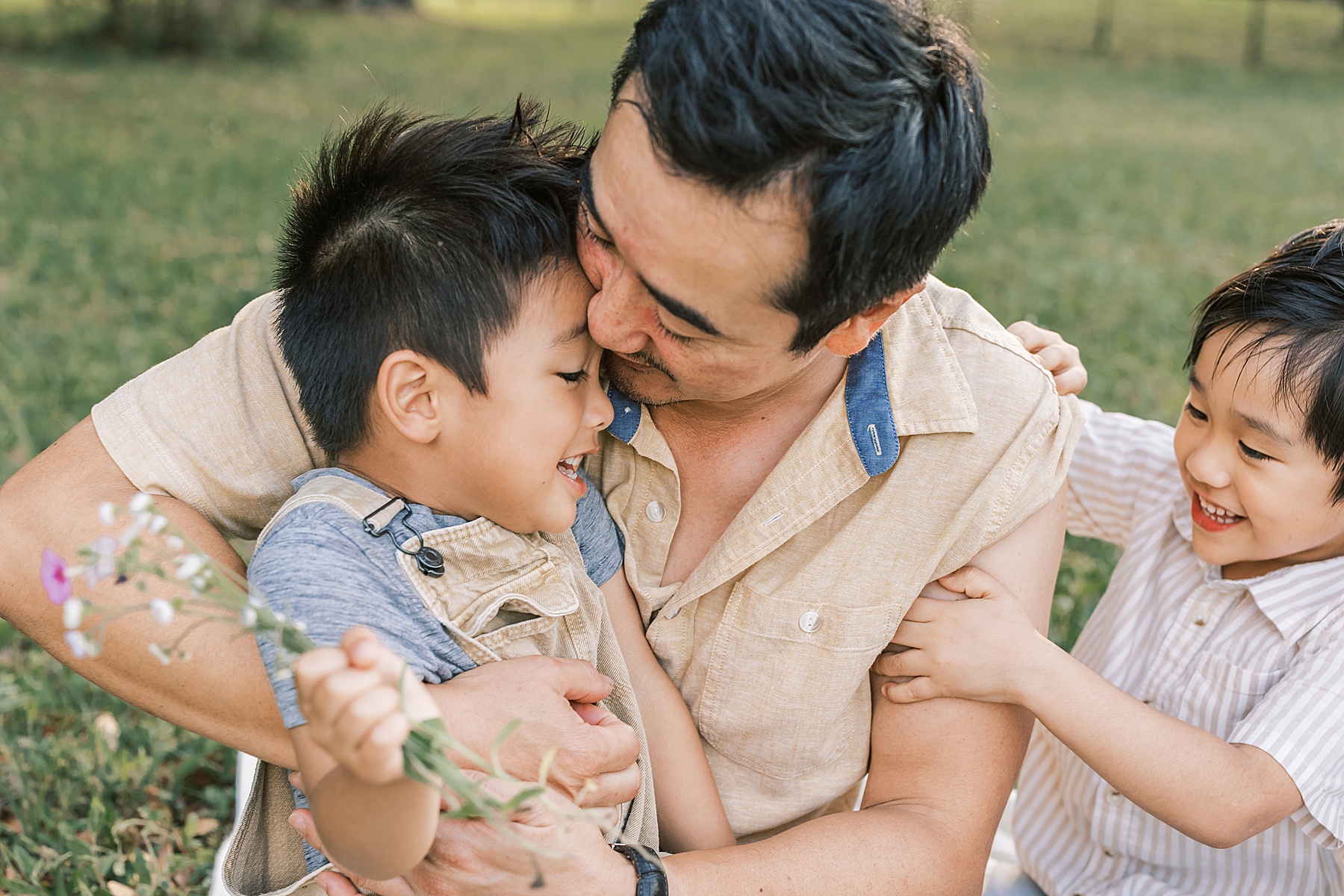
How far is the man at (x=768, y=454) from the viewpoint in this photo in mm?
1729

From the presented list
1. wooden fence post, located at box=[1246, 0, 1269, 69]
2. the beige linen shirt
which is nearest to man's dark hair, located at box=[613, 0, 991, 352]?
the beige linen shirt

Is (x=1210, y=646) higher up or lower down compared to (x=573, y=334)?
lower down

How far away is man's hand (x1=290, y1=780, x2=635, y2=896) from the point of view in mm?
1717

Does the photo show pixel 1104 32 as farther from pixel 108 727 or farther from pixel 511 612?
pixel 511 612

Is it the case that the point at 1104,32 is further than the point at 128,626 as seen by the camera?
Yes

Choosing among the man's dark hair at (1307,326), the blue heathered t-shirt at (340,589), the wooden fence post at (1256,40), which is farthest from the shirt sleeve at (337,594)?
the wooden fence post at (1256,40)

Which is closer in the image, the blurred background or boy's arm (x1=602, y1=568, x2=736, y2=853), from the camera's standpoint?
boy's arm (x1=602, y1=568, x2=736, y2=853)

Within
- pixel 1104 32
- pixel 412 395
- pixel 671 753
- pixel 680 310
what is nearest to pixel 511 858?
pixel 671 753

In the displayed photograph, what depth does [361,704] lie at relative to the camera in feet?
3.97

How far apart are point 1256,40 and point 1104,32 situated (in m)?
2.32

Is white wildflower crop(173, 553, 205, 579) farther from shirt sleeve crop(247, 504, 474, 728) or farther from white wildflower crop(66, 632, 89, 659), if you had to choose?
shirt sleeve crop(247, 504, 474, 728)

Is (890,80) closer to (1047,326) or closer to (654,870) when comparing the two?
(654,870)

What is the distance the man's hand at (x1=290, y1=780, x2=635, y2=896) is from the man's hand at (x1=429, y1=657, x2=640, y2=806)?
0.20 ft

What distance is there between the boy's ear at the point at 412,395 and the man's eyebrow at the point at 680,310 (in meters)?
0.36
